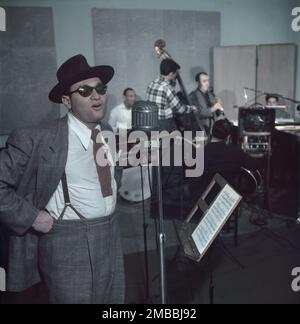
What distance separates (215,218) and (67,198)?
72 cm

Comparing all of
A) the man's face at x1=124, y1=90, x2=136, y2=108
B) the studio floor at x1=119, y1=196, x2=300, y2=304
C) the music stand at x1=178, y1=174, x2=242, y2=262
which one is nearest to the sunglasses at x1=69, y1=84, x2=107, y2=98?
the music stand at x1=178, y1=174, x2=242, y2=262

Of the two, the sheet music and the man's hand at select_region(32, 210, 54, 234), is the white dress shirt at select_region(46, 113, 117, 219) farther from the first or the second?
the sheet music

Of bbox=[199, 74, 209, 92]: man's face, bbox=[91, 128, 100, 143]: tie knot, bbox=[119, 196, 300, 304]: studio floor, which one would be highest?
bbox=[199, 74, 209, 92]: man's face

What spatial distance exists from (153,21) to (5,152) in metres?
5.86

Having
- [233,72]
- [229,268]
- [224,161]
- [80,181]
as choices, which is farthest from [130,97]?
[80,181]

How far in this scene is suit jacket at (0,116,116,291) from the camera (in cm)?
179

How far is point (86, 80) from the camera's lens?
6.46 ft

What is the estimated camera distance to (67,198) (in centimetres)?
192

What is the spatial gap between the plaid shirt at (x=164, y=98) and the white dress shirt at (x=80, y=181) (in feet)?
10.8

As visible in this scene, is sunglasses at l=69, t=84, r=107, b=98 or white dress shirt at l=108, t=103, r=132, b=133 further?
white dress shirt at l=108, t=103, r=132, b=133

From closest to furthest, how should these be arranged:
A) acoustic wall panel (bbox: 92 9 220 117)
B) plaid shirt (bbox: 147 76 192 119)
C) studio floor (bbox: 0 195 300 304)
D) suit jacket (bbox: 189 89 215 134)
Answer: studio floor (bbox: 0 195 300 304), plaid shirt (bbox: 147 76 192 119), suit jacket (bbox: 189 89 215 134), acoustic wall panel (bbox: 92 9 220 117)

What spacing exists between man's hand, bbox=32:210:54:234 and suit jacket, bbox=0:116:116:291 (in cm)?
3

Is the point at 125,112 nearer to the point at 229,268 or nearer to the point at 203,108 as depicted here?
the point at 203,108

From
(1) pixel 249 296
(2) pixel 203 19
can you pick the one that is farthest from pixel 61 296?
(2) pixel 203 19
